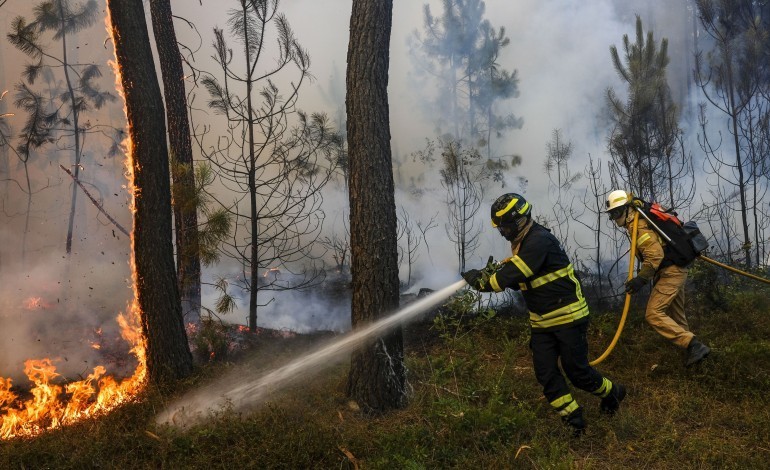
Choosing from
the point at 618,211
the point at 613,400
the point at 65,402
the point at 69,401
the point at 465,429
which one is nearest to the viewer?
the point at 465,429

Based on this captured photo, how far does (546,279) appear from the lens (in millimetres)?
4629

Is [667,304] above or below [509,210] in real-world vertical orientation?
below

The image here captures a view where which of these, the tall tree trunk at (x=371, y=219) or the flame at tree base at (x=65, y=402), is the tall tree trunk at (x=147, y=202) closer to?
the flame at tree base at (x=65, y=402)

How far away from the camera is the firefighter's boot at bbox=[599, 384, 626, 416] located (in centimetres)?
493

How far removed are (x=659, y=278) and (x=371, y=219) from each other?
11.0 feet

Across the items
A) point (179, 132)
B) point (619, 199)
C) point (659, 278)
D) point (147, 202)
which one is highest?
point (179, 132)

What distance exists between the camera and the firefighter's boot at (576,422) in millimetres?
4621

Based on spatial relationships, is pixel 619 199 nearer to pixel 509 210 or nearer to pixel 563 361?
pixel 509 210

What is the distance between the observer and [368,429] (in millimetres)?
4781

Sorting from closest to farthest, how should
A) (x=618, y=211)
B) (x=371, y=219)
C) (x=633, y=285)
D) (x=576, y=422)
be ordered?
(x=576, y=422) < (x=371, y=219) < (x=633, y=285) < (x=618, y=211)

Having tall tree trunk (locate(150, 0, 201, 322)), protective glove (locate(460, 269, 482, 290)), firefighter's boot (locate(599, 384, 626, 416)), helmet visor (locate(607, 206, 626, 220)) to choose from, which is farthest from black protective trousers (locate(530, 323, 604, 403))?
tall tree trunk (locate(150, 0, 201, 322))

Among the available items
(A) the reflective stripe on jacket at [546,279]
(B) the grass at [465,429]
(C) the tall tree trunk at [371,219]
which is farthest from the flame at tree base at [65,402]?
(A) the reflective stripe on jacket at [546,279]

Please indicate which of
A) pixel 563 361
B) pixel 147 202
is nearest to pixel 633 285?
pixel 563 361

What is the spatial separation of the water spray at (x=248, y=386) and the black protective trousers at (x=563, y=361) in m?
0.98
